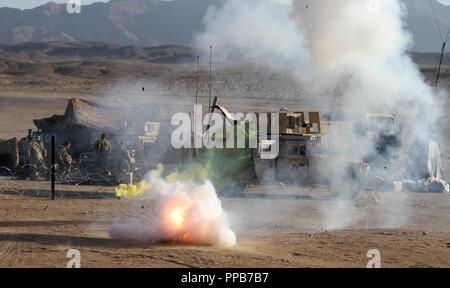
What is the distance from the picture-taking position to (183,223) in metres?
12.5

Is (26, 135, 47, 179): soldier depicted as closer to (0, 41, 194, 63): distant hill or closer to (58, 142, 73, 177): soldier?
(58, 142, 73, 177): soldier

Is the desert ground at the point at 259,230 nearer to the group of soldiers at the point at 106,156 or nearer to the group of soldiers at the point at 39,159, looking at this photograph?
the group of soldiers at the point at 39,159

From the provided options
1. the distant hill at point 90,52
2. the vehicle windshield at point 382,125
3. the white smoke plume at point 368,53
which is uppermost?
the distant hill at point 90,52

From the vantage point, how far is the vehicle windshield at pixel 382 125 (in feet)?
70.5

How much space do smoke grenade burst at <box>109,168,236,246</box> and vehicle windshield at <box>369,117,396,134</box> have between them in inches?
373

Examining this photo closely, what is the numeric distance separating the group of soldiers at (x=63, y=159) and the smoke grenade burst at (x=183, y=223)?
7709 mm

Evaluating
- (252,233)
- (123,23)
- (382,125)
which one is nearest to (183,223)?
(252,233)

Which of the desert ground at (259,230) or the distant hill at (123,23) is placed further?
the distant hill at (123,23)

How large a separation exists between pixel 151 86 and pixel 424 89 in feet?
143

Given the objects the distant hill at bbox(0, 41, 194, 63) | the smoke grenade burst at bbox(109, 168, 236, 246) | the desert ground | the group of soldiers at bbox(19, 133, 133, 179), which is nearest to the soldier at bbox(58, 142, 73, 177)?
the group of soldiers at bbox(19, 133, 133, 179)

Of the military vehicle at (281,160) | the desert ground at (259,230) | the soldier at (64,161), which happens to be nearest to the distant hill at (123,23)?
the soldier at (64,161)

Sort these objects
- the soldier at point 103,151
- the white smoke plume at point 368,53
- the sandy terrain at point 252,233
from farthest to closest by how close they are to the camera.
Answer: the soldier at point 103,151 → the white smoke plume at point 368,53 → the sandy terrain at point 252,233

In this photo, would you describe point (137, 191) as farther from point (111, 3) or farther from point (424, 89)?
point (111, 3)
